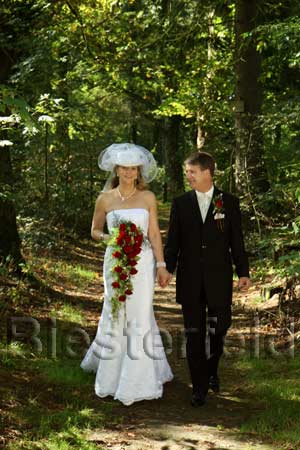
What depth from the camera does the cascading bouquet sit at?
6.02 meters

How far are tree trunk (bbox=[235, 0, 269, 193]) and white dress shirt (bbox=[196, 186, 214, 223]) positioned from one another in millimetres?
5446

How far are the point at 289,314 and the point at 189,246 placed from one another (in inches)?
128

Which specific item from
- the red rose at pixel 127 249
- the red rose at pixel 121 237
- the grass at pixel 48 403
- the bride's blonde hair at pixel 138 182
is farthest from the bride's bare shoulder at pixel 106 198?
the grass at pixel 48 403

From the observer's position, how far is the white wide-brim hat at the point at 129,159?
6.27 m

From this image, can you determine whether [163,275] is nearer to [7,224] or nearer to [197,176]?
[197,176]

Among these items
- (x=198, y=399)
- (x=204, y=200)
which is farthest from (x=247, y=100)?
(x=198, y=399)

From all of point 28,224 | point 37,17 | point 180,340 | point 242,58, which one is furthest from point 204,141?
point 180,340

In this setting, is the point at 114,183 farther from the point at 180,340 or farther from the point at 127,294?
the point at 180,340

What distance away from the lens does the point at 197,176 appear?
581cm

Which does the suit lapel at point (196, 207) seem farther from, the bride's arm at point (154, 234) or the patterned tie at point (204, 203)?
the bride's arm at point (154, 234)

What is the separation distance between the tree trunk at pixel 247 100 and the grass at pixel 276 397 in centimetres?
476

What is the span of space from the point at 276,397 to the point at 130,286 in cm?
179

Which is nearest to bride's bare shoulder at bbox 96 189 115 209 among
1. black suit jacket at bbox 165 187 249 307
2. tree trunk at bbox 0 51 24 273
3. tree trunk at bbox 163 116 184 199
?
black suit jacket at bbox 165 187 249 307

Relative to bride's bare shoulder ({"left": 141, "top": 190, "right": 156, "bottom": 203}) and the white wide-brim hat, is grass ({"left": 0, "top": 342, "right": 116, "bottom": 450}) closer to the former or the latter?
bride's bare shoulder ({"left": 141, "top": 190, "right": 156, "bottom": 203})
